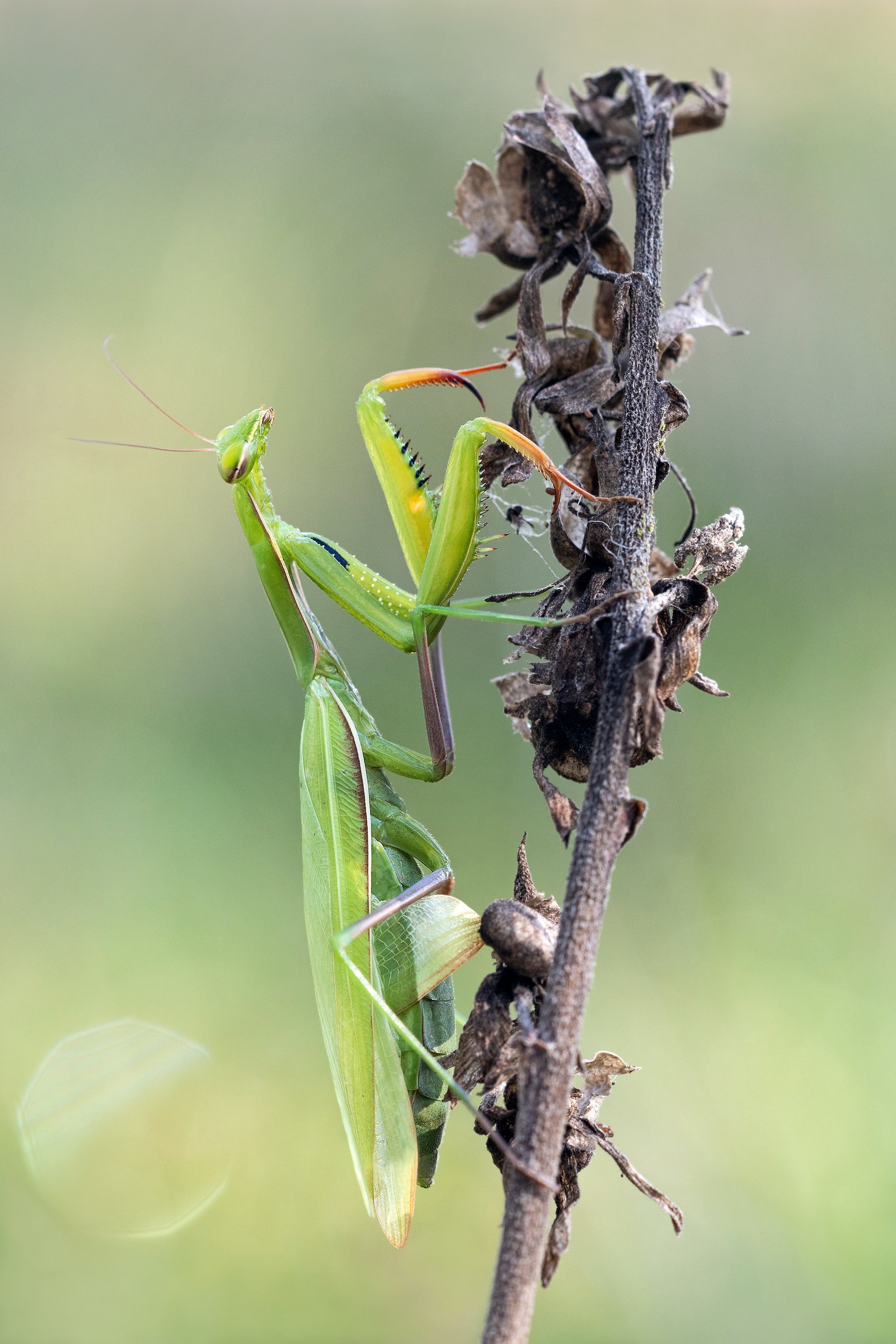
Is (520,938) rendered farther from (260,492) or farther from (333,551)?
(260,492)

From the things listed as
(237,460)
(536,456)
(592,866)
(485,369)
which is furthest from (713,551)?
(237,460)

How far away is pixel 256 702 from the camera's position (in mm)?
5551

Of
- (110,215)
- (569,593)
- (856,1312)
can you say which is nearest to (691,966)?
(856,1312)

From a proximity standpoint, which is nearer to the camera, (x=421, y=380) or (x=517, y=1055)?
(x=517, y=1055)

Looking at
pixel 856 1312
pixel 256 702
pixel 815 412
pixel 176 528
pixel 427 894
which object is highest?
pixel 815 412

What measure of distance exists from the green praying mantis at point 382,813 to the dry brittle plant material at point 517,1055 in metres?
0.52

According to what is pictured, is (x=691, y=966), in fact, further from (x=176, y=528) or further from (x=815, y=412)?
(x=176, y=528)

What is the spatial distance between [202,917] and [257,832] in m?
0.59

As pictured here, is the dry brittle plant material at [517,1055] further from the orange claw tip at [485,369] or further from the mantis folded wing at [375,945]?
the orange claw tip at [485,369]

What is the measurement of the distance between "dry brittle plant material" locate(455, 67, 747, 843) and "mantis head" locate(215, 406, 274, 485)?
687 millimetres

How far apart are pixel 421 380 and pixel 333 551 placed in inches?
20.9


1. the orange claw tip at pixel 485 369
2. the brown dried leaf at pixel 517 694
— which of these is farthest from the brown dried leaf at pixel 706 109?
the brown dried leaf at pixel 517 694

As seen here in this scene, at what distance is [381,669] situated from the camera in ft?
17.2

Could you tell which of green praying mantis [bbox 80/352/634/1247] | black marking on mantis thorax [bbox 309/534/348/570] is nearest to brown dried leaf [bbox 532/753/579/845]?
green praying mantis [bbox 80/352/634/1247]
